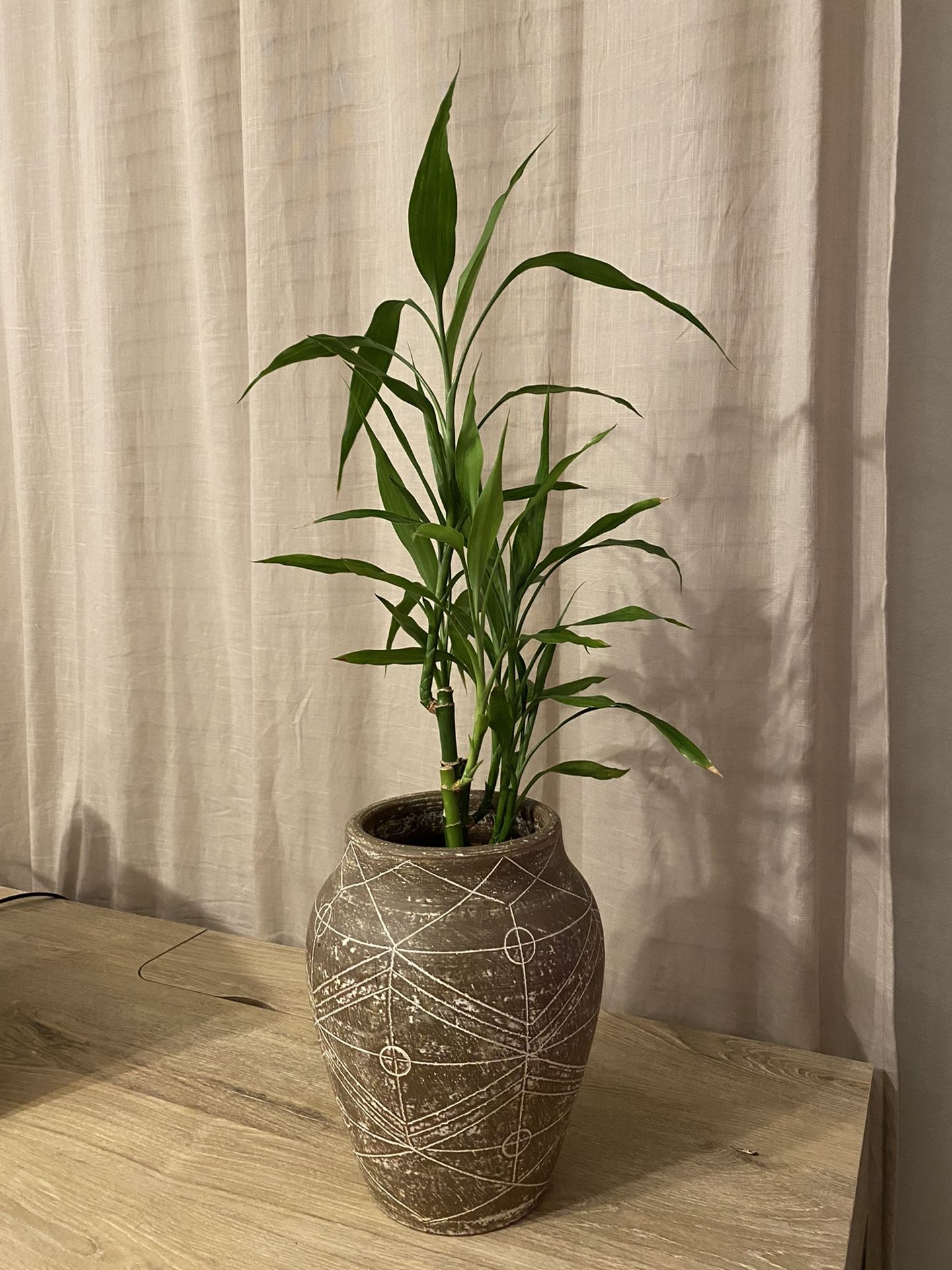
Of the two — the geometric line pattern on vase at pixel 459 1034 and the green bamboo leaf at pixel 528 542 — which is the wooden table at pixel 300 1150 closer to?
the geometric line pattern on vase at pixel 459 1034

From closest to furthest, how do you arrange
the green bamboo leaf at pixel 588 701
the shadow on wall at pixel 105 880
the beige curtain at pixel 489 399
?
the green bamboo leaf at pixel 588 701 → the beige curtain at pixel 489 399 → the shadow on wall at pixel 105 880

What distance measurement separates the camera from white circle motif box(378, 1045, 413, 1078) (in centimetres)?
65

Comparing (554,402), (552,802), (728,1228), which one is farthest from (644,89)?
(728,1228)

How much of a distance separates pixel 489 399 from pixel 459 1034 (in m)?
0.60

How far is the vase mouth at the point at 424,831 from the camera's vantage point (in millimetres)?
676

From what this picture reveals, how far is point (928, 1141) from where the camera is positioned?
36.8 inches

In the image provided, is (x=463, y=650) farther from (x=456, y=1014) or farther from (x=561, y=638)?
(x=456, y=1014)

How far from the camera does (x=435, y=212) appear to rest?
677mm

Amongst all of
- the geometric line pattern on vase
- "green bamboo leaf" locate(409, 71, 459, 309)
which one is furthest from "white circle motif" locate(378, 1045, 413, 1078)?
"green bamboo leaf" locate(409, 71, 459, 309)

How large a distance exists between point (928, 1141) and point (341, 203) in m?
1.08

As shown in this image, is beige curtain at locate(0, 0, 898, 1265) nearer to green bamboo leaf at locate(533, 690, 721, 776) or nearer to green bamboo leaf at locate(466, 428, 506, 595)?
green bamboo leaf at locate(533, 690, 721, 776)

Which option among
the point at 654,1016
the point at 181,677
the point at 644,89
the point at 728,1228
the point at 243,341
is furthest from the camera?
the point at 181,677

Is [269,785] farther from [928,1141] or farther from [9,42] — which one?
[9,42]

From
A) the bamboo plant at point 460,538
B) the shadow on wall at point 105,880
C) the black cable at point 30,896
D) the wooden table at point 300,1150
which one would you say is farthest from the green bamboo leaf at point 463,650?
the black cable at point 30,896
